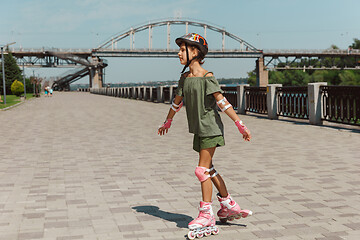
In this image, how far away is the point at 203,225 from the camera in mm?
4242

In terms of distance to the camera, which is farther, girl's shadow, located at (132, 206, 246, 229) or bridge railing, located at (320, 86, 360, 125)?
bridge railing, located at (320, 86, 360, 125)

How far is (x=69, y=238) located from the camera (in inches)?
168

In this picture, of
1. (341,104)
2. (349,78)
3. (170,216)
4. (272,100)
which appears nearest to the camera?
(170,216)

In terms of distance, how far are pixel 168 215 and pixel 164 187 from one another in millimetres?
1377

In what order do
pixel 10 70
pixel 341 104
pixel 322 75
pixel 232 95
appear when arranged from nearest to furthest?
1. pixel 341 104
2. pixel 232 95
3. pixel 10 70
4. pixel 322 75

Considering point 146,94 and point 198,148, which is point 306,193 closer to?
point 198,148

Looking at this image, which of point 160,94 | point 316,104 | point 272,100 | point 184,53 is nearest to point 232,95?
point 272,100

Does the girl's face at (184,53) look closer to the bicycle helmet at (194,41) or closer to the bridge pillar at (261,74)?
the bicycle helmet at (194,41)

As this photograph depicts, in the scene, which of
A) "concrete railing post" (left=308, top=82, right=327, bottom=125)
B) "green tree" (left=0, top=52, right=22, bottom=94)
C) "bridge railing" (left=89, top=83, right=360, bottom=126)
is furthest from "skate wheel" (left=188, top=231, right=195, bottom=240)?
"green tree" (left=0, top=52, right=22, bottom=94)

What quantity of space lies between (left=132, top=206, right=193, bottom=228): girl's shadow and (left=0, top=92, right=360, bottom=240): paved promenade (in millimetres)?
11

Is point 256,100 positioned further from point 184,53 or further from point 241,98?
point 184,53

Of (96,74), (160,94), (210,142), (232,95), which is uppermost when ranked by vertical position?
(96,74)

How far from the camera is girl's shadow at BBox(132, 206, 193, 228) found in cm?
473

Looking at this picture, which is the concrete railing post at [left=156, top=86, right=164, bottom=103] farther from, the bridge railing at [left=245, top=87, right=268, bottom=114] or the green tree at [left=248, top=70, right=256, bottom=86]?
the green tree at [left=248, top=70, right=256, bottom=86]
